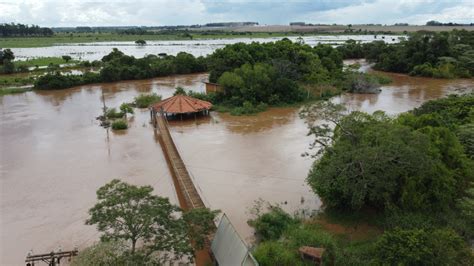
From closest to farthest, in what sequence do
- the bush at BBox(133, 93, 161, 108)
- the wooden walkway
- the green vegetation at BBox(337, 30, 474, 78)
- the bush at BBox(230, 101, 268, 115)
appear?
the wooden walkway
the bush at BBox(230, 101, 268, 115)
the bush at BBox(133, 93, 161, 108)
the green vegetation at BBox(337, 30, 474, 78)

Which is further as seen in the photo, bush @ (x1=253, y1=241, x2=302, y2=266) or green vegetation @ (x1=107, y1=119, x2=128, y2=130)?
green vegetation @ (x1=107, y1=119, x2=128, y2=130)

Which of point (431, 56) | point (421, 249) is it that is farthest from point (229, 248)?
point (431, 56)

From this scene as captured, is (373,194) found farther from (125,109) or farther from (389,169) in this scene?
(125,109)

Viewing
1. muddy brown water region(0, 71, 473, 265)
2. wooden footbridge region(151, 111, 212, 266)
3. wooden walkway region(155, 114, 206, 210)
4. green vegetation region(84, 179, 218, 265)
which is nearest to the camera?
green vegetation region(84, 179, 218, 265)

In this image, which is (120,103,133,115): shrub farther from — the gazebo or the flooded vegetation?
the gazebo

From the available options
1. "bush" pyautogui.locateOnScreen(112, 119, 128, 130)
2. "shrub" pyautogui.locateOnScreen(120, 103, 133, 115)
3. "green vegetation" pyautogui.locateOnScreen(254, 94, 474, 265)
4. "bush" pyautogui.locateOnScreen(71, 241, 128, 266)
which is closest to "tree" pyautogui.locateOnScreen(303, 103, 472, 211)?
"green vegetation" pyautogui.locateOnScreen(254, 94, 474, 265)

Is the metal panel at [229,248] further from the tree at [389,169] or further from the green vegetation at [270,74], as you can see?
the green vegetation at [270,74]
